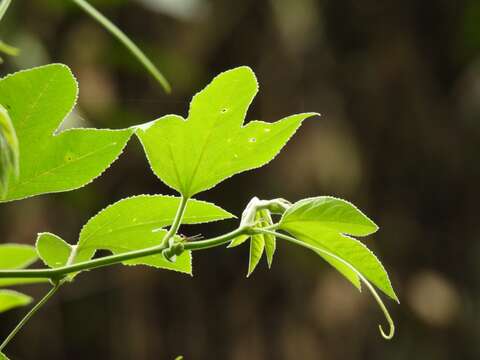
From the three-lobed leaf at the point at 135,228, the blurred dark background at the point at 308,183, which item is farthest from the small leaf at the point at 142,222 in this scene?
the blurred dark background at the point at 308,183

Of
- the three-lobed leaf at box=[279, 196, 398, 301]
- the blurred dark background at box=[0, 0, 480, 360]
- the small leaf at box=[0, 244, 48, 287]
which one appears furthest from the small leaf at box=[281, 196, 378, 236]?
the blurred dark background at box=[0, 0, 480, 360]

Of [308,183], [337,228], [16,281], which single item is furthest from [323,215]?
[308,183]

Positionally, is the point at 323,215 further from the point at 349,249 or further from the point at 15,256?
the point at 15,256

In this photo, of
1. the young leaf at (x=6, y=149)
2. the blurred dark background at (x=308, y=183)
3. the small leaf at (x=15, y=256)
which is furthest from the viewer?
the blurred dark background at (x=308, y=183)

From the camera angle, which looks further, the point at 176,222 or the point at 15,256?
the point at 15,256

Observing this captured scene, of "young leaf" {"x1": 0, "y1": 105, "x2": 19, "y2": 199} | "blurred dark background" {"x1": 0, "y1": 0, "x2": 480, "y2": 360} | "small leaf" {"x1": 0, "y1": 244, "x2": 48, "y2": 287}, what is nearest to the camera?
Answer: "young leaf" {"x1": 0, "y1": 105, "x2": 19, "y2": 199}

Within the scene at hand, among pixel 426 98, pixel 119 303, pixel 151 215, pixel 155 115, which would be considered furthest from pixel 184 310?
pixel 151 215

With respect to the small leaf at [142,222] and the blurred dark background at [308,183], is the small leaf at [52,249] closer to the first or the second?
the small leaf at [142,222]

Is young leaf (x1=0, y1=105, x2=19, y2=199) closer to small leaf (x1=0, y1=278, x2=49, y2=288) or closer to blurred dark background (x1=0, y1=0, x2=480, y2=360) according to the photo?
small leaf (x1=0, y1=278, x2=49, y2=288)
